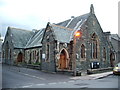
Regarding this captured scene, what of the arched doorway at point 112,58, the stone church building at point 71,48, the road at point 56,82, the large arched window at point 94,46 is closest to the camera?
the road at point 56,82

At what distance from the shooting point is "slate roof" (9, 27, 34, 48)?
127 ft

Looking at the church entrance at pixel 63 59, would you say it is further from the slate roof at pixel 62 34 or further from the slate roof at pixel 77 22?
the slate roof at pixel 77 22

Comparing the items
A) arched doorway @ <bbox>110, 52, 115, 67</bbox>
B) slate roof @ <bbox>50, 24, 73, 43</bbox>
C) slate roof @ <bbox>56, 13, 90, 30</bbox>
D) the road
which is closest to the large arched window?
slate roof @ <bbox>56, 13, 90, 30</bbox>

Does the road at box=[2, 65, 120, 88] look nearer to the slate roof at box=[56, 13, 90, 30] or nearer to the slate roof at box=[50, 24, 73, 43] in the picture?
the slate roof at box=[50, 24, 73, 43]

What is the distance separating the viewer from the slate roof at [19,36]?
127 feet

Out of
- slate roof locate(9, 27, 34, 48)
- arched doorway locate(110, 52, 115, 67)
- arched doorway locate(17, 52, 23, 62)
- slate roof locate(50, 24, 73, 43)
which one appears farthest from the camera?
arched doorway locate(17, 52, 23, 62)

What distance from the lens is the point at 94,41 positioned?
30.5 metres

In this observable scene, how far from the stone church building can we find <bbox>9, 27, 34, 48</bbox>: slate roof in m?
0.30

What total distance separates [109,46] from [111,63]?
404cm

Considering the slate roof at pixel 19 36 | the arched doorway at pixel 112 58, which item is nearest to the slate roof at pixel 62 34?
the arched doorway at pixel 112 58

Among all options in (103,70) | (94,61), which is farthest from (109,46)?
(103,70)

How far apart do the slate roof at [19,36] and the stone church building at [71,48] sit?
Result: 11.9 inches

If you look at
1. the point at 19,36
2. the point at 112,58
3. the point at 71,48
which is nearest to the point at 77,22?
the point at 71,48

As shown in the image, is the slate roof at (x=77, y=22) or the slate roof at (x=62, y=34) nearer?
the slate roof at (x=62, y=34)
